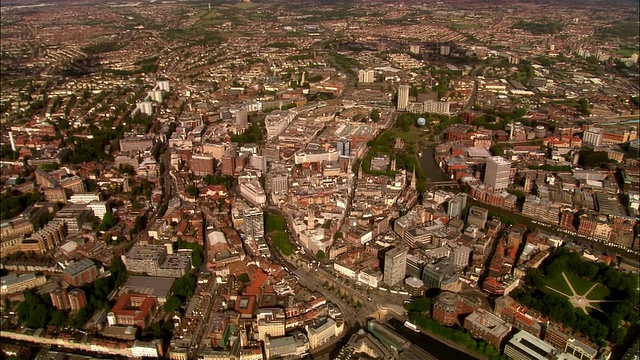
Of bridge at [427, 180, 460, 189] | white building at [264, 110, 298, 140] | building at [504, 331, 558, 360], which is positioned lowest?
bridge at [427, 180, 460, 189]

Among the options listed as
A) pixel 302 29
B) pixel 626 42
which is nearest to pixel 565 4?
pixel 626 42

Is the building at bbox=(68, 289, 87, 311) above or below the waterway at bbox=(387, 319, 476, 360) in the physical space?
above

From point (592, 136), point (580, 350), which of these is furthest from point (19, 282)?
point (592, 136)

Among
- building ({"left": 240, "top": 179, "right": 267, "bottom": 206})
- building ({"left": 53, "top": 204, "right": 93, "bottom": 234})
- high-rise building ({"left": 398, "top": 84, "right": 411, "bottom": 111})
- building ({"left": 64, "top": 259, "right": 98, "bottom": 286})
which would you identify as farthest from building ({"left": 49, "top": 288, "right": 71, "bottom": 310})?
high-rise building ({"left": 398, "top": 84, "right": 411, "bottom": 111})

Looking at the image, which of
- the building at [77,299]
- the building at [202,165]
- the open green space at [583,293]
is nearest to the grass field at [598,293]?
the open green space at [583,293]

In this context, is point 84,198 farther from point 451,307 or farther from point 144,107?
point 451,307

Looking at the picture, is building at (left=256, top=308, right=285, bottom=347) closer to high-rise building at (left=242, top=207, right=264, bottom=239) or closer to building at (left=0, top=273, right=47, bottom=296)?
high-rise building at (left=242, top=207, right=264, bottom=239)

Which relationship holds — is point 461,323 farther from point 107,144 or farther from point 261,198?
point 107,144
